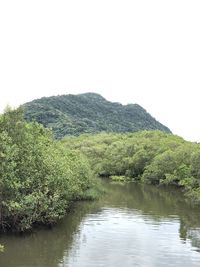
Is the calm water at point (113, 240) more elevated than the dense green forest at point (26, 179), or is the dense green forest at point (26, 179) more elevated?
the dense green forest at point (26, 179)

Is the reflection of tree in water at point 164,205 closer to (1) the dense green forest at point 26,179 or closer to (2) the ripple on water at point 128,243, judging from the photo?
(2) the ripple on water at point 128,243

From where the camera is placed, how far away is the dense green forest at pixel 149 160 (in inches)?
2551

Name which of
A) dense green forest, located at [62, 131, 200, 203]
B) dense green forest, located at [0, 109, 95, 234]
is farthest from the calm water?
dense green forest, located at [62, 131, 200, 203]

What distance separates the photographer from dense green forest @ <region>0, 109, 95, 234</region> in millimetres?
30922

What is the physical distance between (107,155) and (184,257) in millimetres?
74211

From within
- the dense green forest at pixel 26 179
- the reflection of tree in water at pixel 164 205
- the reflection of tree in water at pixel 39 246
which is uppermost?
the dense green forest at pixel 26 179

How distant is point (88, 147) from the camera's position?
111 m

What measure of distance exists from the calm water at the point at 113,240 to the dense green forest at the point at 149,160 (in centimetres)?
1195

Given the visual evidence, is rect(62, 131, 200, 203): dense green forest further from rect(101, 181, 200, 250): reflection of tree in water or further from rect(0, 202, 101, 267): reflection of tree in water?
rect(0, 202, 101, 267): reflection of tree in water

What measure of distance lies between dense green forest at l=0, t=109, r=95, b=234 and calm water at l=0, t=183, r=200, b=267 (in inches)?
58.0

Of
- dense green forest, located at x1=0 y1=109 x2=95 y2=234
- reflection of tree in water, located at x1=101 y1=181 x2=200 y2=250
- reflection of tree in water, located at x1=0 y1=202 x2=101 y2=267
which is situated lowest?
reflection of tree in water, located at x1=0 y1=202 x2=101 y2=267

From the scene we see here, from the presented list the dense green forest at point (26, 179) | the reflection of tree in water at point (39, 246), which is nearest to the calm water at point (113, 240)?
the reflection of tree in water at point (39, 246)

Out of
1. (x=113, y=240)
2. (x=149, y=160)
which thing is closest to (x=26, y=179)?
(x=113, y=240)

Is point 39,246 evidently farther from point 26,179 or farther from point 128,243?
point 128,243
